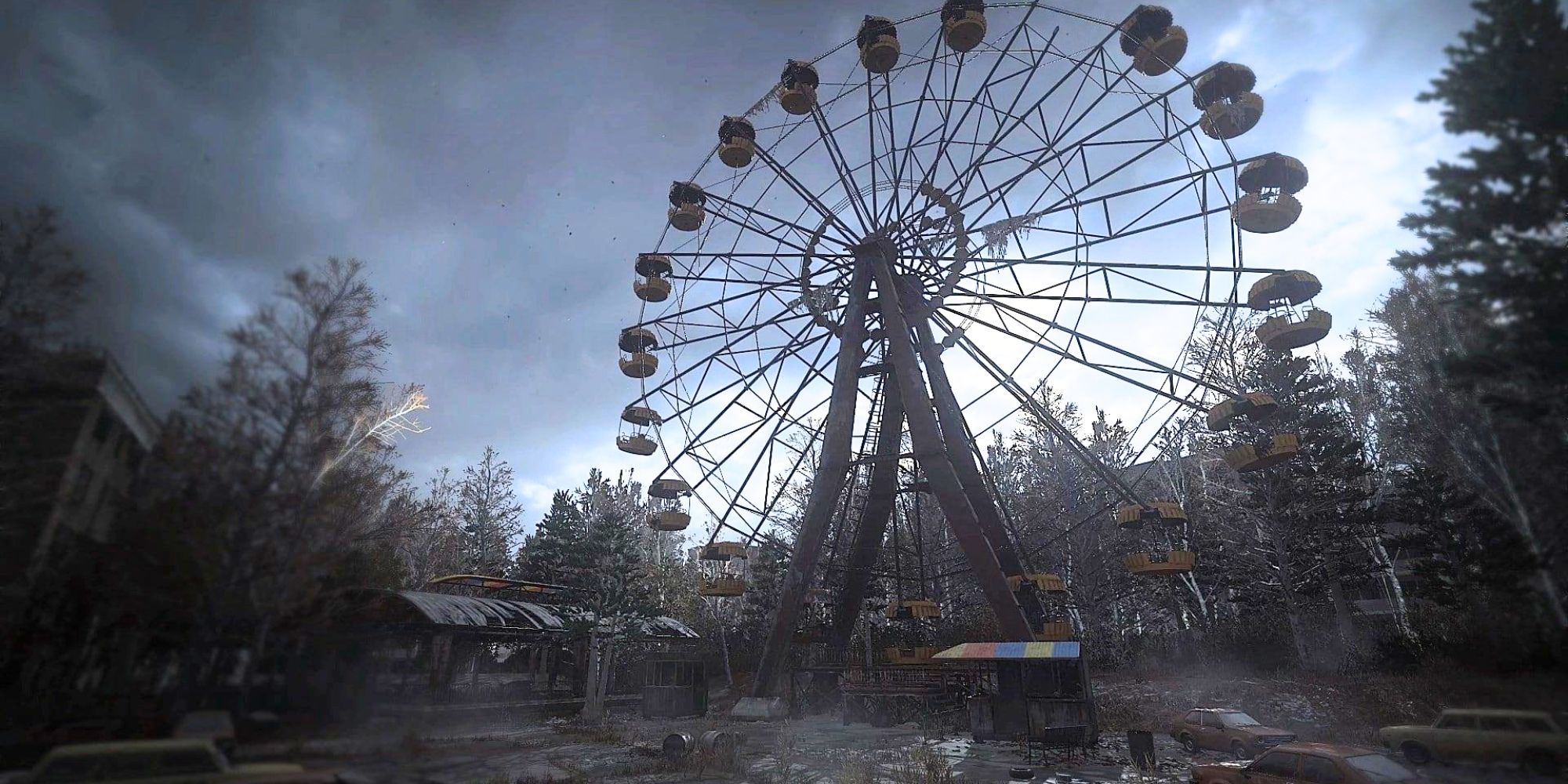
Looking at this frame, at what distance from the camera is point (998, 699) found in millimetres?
16328

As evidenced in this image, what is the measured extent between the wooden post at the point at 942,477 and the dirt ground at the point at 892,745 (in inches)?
119

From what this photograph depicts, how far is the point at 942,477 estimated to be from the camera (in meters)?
15.3

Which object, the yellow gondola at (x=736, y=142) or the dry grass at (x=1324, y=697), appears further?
the yellow gondola at (x=736, y=142)

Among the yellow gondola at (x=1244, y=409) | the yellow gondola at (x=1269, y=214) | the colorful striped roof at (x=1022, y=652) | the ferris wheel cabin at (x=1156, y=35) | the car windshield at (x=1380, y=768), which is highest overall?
the ferris wheel cabin at (x=1156, y=35)

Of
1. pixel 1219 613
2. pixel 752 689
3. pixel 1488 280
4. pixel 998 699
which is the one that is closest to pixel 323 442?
pixel 1488 280

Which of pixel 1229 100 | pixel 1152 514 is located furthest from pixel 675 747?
pixel 1229 100

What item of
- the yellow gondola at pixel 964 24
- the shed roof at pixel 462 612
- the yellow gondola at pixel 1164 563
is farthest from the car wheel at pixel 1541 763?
the yellow gondola at pixel 964 24

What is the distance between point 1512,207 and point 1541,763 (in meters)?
3.68

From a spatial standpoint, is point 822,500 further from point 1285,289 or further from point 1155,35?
point 1155,35

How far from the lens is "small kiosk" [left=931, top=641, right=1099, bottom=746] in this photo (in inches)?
553

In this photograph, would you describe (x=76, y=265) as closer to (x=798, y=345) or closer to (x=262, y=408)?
(x=262, y=408)

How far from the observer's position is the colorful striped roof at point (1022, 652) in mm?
13359

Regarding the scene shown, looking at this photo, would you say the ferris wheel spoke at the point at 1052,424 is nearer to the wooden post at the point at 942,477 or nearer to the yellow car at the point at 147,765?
the wooden post at the point at 942,477

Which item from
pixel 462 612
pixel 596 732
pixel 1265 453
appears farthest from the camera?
pixel 596 732
